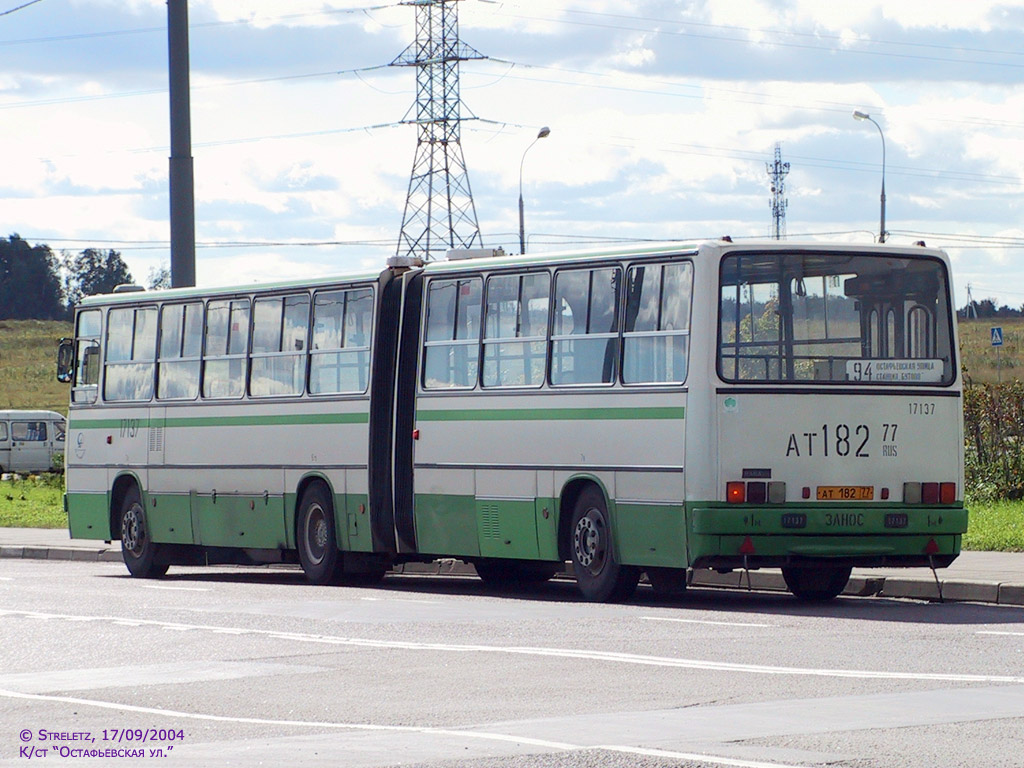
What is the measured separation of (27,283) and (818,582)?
175 metres

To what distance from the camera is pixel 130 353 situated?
25.1 m

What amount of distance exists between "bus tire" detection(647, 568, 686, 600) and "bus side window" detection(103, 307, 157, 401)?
769 cm

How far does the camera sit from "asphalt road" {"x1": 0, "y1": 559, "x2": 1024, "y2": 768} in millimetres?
9242

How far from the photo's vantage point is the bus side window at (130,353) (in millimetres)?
24703

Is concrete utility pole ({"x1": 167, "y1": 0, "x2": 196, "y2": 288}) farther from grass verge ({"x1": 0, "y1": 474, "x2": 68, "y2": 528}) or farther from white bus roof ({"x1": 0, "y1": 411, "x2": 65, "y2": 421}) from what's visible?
white bus roof ({"x1": 0, "y1": 411, "x2": 65, "y2": 421})

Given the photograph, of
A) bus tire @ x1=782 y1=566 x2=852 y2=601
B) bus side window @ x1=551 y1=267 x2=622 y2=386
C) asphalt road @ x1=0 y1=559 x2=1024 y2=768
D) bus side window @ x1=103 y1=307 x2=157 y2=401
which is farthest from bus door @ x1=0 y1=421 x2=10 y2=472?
bus tire @ x1=782 y1=566 x2=852 y2=601

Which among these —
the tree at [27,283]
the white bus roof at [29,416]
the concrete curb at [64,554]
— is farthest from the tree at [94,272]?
the concrete curb at [64,554]

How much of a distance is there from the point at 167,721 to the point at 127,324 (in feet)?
50.3

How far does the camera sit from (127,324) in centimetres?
2525

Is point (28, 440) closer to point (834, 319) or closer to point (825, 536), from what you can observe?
point (834, 319)

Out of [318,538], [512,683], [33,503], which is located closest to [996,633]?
[512,683]

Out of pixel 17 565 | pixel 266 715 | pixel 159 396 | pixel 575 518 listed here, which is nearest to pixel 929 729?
pixel 266 715

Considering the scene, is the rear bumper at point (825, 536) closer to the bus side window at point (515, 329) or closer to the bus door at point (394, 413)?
the bus side window at point (515, 329)

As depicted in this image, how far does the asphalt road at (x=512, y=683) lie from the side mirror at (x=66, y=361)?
7348 millimetres
